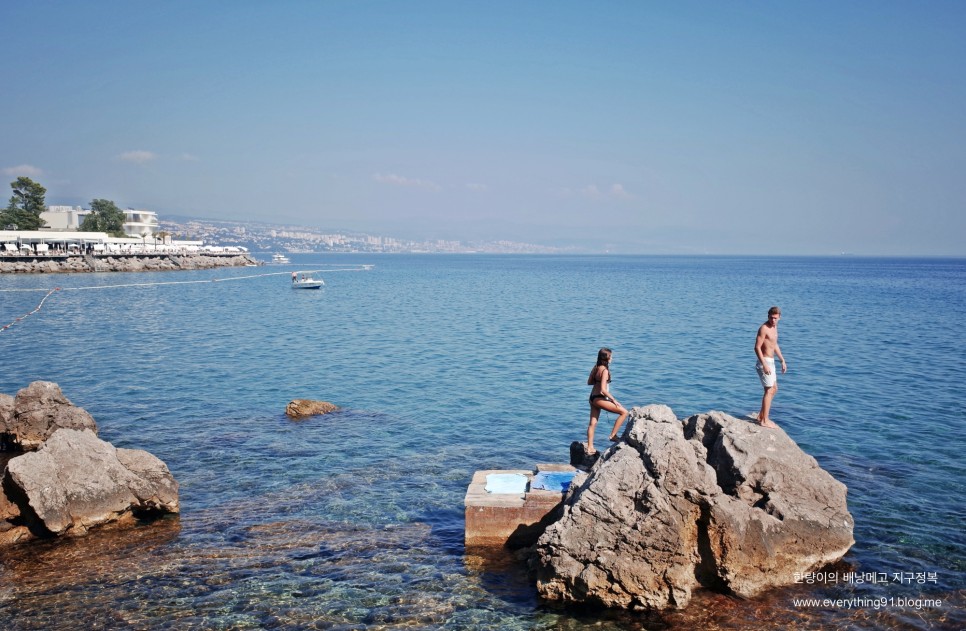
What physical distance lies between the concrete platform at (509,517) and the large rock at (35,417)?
1245cm

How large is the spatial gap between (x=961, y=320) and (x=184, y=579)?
58529 millimetres

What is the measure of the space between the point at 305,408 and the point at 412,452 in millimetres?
5395

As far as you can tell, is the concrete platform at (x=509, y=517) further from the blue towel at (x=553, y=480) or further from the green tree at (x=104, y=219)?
the green tree at (x=104, y=219)

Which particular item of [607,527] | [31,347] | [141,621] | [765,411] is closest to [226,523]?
[141,621]

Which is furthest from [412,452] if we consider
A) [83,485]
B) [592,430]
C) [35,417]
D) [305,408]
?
[35,417]

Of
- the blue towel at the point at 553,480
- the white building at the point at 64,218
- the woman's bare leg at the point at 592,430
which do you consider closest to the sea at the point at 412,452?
the blue towel at the point at 553,480

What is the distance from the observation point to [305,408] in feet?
71.7

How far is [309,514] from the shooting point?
13727mm

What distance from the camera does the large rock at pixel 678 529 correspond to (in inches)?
396

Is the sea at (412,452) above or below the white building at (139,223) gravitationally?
below

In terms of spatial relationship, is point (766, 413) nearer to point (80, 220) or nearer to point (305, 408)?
point (305, 408)

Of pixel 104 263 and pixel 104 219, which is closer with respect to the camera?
pixel 104 263

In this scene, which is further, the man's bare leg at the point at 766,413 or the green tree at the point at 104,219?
the green tree at the point at 104,219

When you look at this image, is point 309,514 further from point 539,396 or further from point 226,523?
point 539,396
